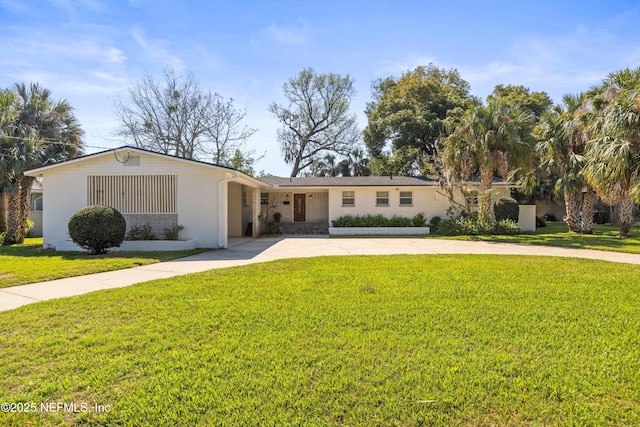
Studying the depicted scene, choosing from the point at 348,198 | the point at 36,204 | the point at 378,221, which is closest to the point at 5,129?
the point at 36,204

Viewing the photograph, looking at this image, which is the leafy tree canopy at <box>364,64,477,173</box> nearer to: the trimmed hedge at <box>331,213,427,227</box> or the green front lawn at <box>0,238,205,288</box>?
the trimmed hedge at <box>331,213,427,227</box>

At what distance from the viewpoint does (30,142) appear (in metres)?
14.5

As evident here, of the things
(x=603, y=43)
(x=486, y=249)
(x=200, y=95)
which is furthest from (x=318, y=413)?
(x=200, y=95)

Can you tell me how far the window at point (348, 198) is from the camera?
20594mm

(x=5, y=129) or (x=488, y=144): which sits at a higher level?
(x=5, y=129)

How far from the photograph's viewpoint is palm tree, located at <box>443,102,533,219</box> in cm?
1705

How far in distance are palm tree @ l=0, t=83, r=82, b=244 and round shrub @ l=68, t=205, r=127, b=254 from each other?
19.2 feet

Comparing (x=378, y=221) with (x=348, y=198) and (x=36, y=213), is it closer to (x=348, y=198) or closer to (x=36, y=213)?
(x=348, y=198)

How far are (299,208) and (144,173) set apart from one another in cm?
1083

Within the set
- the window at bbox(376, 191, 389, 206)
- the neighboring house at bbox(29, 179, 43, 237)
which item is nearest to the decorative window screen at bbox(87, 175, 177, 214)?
the neighboring house at bbox(29, 179, 43, 237)

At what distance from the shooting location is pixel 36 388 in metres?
2.94

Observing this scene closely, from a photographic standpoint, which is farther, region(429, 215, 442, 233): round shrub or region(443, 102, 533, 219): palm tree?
region(429, 215, 442, 233): round shrub

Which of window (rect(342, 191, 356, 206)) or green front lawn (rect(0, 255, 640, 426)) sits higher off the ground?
window (rect(342, 191, 356, 206))

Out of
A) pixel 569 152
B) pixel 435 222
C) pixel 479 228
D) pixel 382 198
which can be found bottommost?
pixel 479 228
